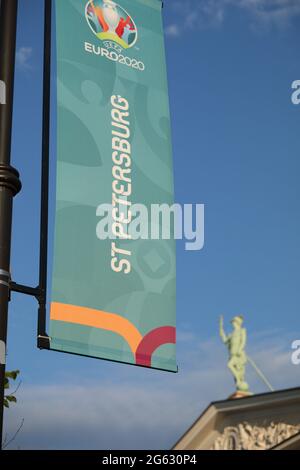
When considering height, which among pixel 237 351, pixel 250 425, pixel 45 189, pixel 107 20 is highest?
pixel 237 351

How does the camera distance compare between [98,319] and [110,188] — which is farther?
[110,188]

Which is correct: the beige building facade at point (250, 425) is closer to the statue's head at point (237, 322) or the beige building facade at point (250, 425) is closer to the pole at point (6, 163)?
the statue's head at point (237, 322)

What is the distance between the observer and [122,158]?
7.22m

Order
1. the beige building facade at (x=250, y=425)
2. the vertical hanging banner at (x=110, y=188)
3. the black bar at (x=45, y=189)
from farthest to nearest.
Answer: the beige building facade at (x=250, y=425), the vertical hanging banner at (x=110, y=188), the black bar at (x=45, y=189)

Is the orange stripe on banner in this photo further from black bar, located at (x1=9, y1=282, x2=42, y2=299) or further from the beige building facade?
the beige building facade

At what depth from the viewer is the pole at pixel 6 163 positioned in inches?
152

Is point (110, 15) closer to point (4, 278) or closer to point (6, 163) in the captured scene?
point (6, 163)

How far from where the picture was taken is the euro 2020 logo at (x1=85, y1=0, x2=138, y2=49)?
785cm

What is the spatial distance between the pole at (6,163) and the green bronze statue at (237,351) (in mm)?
23184

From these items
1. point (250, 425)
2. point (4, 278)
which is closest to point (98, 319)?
point (4, 278)

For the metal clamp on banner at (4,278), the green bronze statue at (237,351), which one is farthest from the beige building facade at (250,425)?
the metal clamp on banner at (4,278)

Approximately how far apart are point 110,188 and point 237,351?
2102 centimetres

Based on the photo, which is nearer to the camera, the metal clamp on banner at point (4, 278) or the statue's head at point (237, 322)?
the metal clamp on banner at point (4, 278)

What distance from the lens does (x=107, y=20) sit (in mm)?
7906
